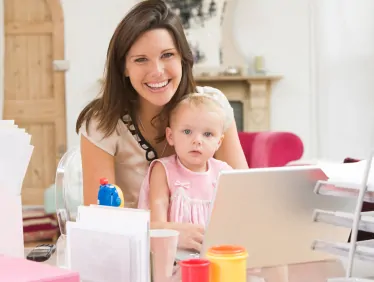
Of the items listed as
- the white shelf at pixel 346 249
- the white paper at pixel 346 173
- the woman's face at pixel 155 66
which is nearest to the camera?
the white shelf at pixel 346 249

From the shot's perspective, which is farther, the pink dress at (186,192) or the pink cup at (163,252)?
the pink dress at (186,192)

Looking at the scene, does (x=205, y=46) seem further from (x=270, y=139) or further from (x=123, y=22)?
(x=123, y=22)

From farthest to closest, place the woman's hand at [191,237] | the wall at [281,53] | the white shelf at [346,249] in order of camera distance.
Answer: the wall at [281,53], the woman's hand at [191,237], the white shelf at [346,249]

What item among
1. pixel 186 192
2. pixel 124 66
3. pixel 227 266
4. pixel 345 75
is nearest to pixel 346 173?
pixel 227 266

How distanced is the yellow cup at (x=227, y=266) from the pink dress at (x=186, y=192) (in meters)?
0.64

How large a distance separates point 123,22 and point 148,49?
0.09 metres

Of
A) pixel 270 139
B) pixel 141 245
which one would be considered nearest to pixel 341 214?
pixel 141 245

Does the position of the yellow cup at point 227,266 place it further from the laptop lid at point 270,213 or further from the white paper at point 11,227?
the white paper at point 11,227

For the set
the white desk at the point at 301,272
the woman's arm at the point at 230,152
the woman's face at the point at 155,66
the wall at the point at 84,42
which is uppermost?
the wall at the point at 84,42

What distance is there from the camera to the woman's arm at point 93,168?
174 centimetres

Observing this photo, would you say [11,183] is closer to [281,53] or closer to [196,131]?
[196,131]

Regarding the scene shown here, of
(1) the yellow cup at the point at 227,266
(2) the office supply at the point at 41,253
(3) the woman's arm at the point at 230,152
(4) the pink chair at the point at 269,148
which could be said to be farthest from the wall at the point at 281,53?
(1) the yellow cup at the point at 227,266

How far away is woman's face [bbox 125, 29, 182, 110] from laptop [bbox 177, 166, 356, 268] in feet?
1.76

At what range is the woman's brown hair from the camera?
165 centimetres
